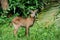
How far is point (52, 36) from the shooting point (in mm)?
8680

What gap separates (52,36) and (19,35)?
120 cm

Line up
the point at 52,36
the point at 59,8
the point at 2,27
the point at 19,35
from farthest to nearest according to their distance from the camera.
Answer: the point at 2,27
the point at 59,8
the point at 19,35
the point at 52,36

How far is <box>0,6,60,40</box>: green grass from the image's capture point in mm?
8883

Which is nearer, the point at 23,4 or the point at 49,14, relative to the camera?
the point at 49,14

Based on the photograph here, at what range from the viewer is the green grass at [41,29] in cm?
888

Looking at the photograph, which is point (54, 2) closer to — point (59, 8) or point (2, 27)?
point (59, 8)

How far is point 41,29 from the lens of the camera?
9.55 m

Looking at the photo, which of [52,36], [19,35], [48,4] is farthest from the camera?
[48,4]

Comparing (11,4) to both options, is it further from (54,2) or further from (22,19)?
(22,19)

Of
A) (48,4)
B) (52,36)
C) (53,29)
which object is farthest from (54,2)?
(52,36)

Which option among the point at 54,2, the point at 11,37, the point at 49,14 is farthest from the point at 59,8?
the point at 11,37

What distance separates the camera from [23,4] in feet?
38.0

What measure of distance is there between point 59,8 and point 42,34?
1346 mm

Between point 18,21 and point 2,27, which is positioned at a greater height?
point 18,21
